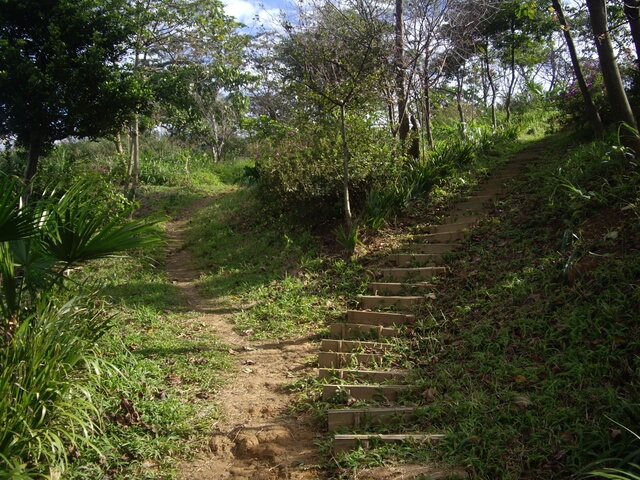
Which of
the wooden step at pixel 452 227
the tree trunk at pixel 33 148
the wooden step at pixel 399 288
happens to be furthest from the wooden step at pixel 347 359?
the tree trunk at pixel 33 148

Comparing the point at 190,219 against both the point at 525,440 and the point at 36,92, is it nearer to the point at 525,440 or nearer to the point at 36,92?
the point at 36,92

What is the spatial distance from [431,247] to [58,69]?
7081 millimetres

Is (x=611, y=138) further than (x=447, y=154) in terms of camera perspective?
No

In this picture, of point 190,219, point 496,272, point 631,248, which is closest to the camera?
point 631,248

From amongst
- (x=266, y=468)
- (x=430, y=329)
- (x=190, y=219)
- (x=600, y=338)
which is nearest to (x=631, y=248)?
(x=600, y=338)

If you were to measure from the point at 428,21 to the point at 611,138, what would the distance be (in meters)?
4.10

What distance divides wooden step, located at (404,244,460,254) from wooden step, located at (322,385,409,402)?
3.16m

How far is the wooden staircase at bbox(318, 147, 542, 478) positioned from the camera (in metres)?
3.85

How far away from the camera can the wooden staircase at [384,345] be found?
3846 mm

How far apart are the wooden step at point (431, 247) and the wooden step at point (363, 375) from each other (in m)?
2.85

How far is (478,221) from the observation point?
7.62 metres

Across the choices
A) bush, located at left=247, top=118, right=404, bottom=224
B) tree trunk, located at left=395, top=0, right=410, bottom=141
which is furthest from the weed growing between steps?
tree trunk, located at left=395, top=0, right=410, bottom=141

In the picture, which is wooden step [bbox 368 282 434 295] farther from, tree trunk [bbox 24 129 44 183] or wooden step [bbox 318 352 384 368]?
tree trunk [bbox 24 129 44 183]

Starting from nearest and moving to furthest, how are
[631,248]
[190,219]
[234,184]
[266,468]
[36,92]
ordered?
[266,468]
[631,248]
[36,92]
[190,219]
[234,184]
